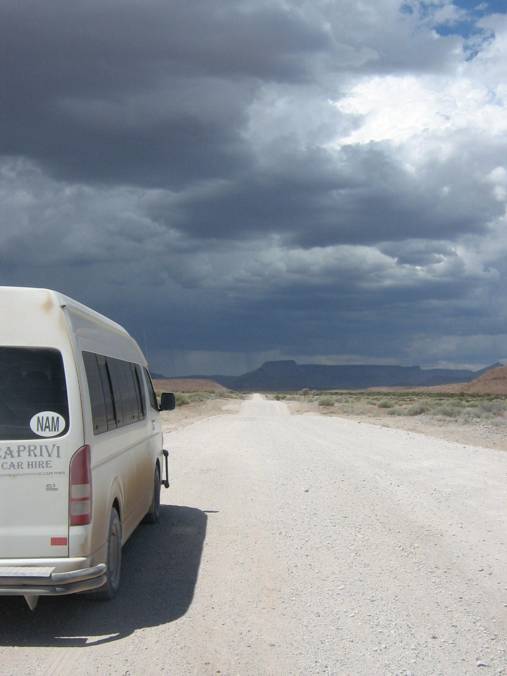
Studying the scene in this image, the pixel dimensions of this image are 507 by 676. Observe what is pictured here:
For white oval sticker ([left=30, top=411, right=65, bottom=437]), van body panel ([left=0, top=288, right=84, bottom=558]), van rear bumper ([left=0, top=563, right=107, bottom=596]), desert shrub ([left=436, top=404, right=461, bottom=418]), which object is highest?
white oval sticker ([left=30, top=411, right=65, bottom=437])

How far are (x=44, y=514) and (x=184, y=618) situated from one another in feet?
4.75

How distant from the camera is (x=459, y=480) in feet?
48.1

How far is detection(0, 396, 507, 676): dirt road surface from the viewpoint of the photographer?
546 centimetres

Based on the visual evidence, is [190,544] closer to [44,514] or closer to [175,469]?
[44,514]

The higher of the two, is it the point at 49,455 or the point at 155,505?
the point at 49,455

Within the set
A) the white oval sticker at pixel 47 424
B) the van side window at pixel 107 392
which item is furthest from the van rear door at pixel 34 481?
the van side window at pixel 107 392

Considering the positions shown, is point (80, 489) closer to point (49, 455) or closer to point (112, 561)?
point (49, 455)

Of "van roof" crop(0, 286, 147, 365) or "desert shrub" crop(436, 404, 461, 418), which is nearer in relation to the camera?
"van roof" crop(0, 286, 147, 365)

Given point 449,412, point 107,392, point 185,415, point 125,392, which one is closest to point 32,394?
point 107,392

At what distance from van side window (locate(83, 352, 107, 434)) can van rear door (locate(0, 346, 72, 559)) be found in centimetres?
44

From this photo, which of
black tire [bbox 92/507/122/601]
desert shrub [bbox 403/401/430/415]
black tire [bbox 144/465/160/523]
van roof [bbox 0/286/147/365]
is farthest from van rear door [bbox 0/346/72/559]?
desert shrub [bbox 403/401/430/415]

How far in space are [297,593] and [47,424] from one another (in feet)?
8.93

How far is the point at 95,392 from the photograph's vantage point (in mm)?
6680

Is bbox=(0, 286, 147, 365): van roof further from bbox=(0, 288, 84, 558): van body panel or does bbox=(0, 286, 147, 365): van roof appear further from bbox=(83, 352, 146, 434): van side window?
bbox=(0, 288, 84, 558): van body panel
